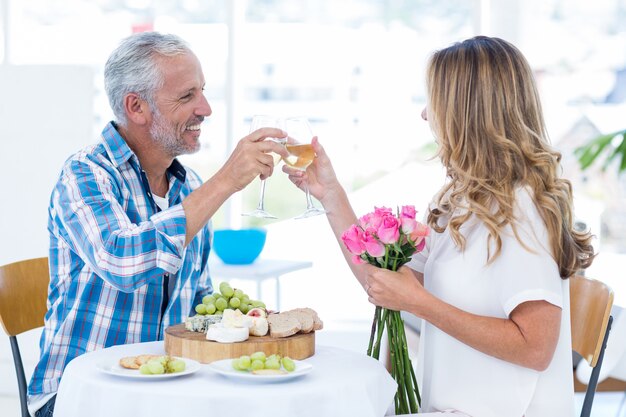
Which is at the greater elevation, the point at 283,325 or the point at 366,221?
the point at 366,221

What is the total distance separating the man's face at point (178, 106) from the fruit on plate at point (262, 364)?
95cm

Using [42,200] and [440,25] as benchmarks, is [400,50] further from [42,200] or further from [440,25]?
[42,200]

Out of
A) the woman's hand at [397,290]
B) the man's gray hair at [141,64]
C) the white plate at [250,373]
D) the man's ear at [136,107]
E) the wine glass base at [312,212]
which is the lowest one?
the white plate at [250,373]

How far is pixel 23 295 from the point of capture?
8.90ft

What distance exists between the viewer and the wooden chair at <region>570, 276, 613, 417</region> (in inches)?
90.9

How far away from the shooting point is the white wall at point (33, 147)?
4895 millimetres

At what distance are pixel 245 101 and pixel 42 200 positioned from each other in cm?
158

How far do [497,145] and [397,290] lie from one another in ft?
1.36

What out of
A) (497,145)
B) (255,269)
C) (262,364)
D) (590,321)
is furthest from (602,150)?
(262,364)

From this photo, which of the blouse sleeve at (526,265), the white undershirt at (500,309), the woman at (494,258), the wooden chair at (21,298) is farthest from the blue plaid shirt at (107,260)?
the blouse sleeve at (526,265)

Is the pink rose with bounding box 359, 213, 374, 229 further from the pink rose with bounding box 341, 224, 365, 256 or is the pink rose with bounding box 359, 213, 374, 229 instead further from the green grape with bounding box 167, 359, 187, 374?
the green grape with bounding box 167, 359, 187, 374

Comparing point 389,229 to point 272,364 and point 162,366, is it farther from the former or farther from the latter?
point 162,366

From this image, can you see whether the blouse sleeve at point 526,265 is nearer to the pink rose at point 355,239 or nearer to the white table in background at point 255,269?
the pink rose at point 355,239

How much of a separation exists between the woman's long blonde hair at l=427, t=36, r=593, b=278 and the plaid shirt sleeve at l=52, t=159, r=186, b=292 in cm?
68
